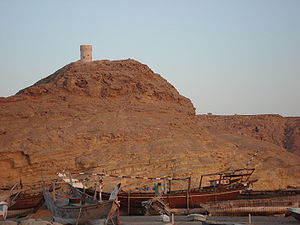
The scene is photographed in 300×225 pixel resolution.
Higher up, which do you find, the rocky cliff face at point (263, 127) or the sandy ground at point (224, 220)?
the rocky cliff face at point (263, 127)

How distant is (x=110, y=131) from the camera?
36.0m

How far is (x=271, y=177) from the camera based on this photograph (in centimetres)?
3931

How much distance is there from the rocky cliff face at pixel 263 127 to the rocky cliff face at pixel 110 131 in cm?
3682

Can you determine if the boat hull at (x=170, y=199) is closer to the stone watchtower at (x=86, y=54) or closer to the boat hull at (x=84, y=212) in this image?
the boat hull at (x=84, y=212)

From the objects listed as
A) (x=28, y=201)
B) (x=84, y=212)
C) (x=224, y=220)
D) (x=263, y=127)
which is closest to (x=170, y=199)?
(x=224, y=220)

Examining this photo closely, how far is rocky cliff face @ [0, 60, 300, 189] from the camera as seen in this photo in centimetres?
3444

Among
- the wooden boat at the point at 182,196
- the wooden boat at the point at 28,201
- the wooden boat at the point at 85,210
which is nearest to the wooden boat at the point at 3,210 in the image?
the wooden boat at the point at 85,210

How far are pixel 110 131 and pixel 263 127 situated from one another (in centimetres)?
5161

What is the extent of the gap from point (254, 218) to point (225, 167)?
1158cm

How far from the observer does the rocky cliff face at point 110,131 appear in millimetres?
34438

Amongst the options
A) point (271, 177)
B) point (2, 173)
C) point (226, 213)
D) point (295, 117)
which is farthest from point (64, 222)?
point (295, 117)

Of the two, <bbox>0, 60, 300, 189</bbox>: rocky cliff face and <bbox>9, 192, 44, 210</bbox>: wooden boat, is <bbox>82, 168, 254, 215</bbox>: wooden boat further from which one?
<bbox>0, 60, 300, 189</bbox>: rocky cliff face

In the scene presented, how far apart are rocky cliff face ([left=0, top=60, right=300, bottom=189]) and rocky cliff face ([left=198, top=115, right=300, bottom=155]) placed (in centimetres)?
3682

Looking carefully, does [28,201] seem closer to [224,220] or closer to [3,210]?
[3,210]
